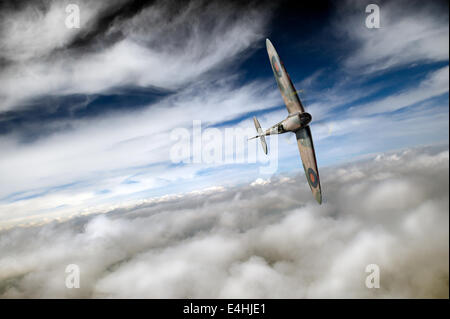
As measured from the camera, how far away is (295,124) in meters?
10.7

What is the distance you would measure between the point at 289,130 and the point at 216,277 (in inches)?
8597

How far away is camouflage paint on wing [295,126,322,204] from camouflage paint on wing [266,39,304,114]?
58.8 inches

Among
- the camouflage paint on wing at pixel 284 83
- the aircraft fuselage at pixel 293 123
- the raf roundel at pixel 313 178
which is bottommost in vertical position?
the raf roundel at pixel 313 178

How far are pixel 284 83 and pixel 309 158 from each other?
16.6 feet

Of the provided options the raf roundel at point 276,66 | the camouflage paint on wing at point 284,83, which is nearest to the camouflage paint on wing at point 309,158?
the camouflage paint on wing at point 284,83

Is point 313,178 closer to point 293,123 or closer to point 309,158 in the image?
point 309,158

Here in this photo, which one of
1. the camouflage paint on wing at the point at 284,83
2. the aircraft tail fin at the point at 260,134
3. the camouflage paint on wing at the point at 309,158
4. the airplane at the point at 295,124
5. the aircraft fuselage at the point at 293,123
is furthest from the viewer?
the aircraft tail fin at the point at 260,134

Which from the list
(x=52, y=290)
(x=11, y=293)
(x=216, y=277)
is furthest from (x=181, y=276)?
(x=11, y=293)

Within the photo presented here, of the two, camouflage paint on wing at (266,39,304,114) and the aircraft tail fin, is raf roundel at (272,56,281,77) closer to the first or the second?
camouflage paint on wing at (266,39,304,114)

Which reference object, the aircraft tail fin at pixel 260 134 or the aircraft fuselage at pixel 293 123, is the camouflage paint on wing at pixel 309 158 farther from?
the aircraft tail fin at pixel 260 134

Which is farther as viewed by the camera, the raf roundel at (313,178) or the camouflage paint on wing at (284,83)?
the raf roundel at (313,178)

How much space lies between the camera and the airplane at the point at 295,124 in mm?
10820

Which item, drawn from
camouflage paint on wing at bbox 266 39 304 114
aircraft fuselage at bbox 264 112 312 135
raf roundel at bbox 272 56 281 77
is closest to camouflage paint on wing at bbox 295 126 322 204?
aircraft fuselage at bbox 264 112 312 135

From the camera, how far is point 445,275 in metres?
189
